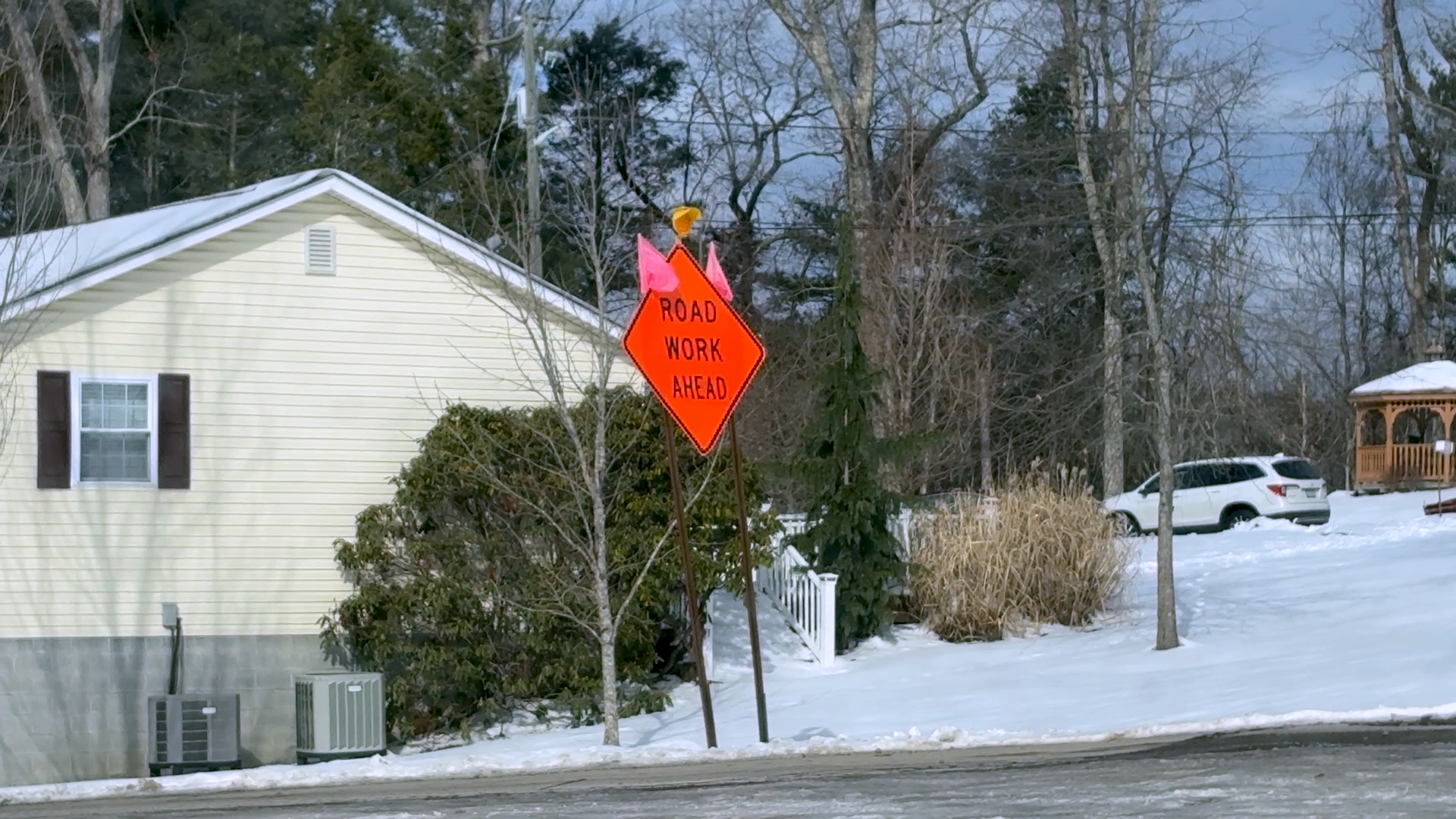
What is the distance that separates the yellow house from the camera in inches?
723

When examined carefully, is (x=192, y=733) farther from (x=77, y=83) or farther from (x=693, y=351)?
(x=77, y=83)

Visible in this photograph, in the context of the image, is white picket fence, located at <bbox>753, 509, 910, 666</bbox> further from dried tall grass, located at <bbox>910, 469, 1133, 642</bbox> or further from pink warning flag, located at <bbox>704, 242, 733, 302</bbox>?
pink warning flag, located at <bbox>704, 242, 733, 302</bbox>

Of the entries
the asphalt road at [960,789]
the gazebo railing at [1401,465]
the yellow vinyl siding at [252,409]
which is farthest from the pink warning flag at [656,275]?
the gazebo railing at [1401,465]

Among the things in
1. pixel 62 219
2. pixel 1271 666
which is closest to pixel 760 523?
pixel 1271 666

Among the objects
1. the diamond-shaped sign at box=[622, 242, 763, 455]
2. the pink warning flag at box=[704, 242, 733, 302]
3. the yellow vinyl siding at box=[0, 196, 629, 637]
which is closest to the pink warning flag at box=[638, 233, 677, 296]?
the diamond-shaped sign at box=[622, 242, 763, 455]

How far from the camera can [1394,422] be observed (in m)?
41.2

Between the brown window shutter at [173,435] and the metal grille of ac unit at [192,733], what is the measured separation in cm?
225

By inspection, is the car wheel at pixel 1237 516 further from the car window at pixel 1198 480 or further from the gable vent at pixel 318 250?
the gable vent at pixel 318 250

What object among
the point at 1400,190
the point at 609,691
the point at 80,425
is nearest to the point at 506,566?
the point at 609,691

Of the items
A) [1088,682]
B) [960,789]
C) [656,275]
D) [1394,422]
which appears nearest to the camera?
[960,789]

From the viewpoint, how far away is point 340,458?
63.2 ft

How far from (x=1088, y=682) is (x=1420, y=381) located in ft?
84.4

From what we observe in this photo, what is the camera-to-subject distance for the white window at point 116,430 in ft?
60.9

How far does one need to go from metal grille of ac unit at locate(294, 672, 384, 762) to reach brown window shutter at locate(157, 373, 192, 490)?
102 inches
